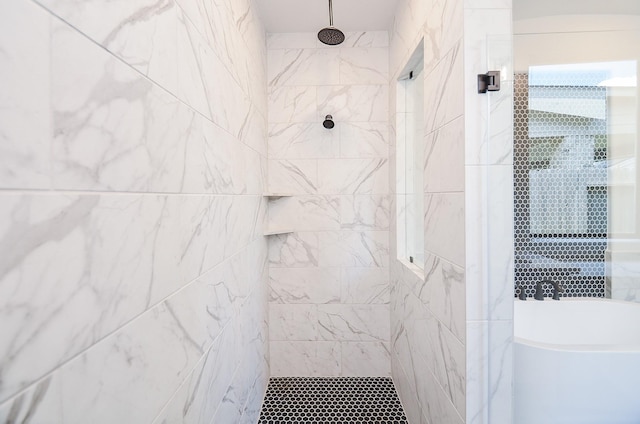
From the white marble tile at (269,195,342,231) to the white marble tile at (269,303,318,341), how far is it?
2.10 feet

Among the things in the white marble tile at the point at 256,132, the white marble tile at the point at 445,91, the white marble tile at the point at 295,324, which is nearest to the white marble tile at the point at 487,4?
the white marble tile at the point at 445,91

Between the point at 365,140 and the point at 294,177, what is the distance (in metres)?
0.63

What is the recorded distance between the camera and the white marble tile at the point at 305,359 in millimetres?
2453

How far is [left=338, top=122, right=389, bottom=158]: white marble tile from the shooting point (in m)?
2.44

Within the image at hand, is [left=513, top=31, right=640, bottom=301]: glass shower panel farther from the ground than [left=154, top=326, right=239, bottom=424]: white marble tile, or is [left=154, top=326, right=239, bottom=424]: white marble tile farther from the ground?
[left=513, top=31, right=640, bottom=301]: glass shower panel

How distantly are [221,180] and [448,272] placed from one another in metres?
1.01

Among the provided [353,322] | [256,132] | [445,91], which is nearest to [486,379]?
[445,91]

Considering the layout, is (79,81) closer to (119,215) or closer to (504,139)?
(119,215)

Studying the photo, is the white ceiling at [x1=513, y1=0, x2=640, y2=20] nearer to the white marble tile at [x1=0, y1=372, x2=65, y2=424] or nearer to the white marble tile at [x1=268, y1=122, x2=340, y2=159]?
the white marble tile at [x1=268, y1=122, x2=340, y2=159]

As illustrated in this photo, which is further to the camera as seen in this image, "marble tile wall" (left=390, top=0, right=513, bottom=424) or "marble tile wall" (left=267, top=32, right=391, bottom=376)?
"marble tile wall" (left=267, top=32, right=391, bottom=376)

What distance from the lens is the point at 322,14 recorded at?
2203mm

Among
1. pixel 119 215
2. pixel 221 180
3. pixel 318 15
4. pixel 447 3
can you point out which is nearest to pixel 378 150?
pixel 318 15

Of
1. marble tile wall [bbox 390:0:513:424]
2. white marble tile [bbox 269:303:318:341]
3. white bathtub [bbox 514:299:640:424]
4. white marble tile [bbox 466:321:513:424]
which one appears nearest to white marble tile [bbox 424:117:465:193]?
→ marble tile wall [bbox 390:0:513:424]

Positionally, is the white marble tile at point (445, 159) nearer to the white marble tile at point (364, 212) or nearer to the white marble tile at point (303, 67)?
the white marble tile at point (364, 212)
